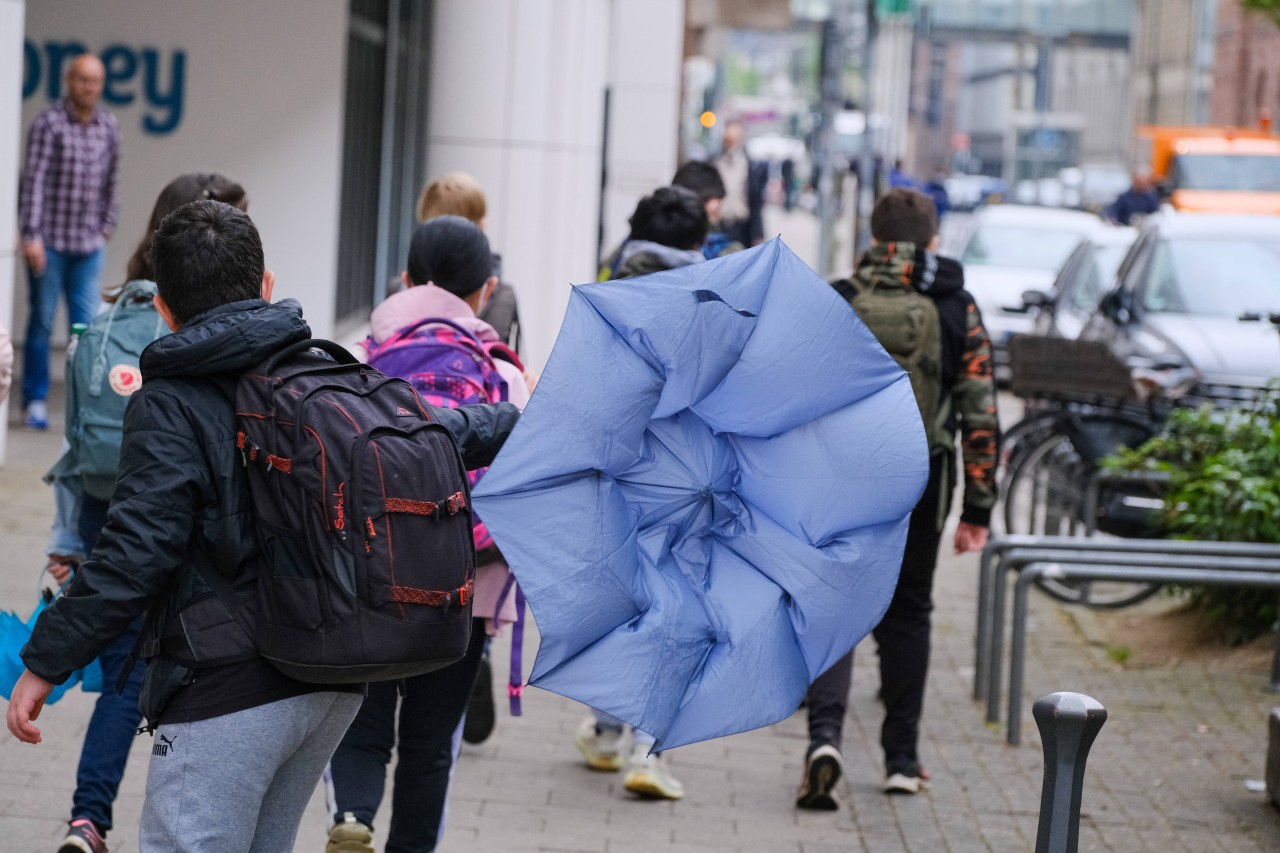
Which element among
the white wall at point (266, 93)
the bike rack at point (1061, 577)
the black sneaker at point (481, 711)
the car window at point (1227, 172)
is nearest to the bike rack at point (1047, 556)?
the bike rack at point (1061, 577)

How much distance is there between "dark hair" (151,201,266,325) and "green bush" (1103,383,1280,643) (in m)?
5.48

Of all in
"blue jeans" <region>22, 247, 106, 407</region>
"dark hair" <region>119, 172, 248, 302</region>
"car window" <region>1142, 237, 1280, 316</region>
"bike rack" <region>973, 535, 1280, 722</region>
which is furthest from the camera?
"car window" <region>1142, 237, 1280, 316</region>

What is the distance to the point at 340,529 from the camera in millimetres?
3080

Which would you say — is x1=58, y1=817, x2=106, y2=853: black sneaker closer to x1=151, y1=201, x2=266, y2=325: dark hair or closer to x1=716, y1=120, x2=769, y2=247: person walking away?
x1=151, y1=201, x2=266, y2=325: dark hair

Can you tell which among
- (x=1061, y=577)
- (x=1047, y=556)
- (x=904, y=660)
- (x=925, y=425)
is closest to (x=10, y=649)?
(x=925, y=425)

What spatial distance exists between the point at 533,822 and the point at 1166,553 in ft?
9.95

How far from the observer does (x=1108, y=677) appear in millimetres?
7848

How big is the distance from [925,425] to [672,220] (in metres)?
1.12

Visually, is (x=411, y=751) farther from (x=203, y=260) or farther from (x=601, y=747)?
(x=601, y=747)

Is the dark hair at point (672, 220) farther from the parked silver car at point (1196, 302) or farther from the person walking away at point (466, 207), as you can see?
the parked silver car at point (1196, 302)

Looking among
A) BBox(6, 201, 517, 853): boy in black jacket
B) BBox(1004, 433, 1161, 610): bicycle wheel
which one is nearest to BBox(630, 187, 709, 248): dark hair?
BBox(6, 201, 517, 853): boy in black jacket

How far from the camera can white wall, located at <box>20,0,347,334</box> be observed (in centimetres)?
1279

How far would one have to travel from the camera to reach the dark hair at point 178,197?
15.1 ft

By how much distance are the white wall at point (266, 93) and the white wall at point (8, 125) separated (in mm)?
3353
